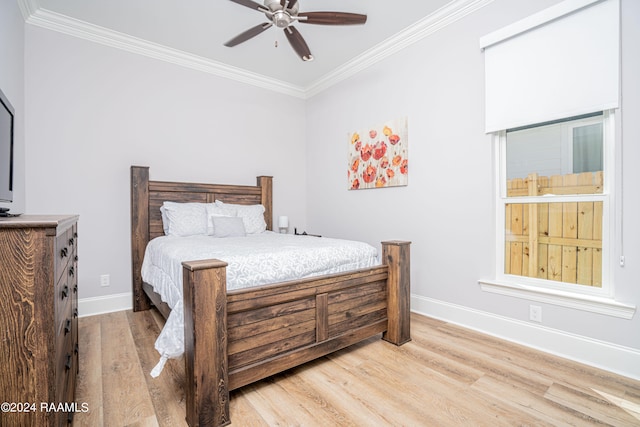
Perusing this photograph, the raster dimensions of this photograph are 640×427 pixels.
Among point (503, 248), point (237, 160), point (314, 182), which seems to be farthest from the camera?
point (314, 182)

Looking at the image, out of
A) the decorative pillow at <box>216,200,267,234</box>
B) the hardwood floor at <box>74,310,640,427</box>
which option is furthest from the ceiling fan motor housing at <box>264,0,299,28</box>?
the hardwood floor at <box>74,310,640,427</box>

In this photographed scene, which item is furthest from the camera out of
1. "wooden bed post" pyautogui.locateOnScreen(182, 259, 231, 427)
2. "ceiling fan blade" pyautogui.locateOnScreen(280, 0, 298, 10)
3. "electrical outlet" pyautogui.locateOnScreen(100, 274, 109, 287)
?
"electrical outlet" pyautogui.locateOnScreen(100, 274, 109, 287)

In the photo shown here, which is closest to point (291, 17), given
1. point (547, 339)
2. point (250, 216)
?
point (250, 216)

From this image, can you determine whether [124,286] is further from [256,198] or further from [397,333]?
[397,333]

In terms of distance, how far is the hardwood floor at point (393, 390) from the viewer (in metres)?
1.57

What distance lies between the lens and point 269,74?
4.26m

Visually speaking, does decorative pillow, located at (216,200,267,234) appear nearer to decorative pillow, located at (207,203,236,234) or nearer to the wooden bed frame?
decorative pillow, located at (207,203,236,234)

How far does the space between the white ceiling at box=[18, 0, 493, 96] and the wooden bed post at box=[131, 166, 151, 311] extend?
1.45m

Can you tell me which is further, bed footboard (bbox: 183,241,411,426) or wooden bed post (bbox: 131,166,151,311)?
wooden bed post (bbox: 131,166,151,311)

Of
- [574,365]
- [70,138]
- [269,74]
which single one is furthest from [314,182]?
[574,365]

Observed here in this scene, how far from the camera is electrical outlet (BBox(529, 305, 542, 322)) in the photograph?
2336 millimetres

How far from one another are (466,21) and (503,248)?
6.81 ft

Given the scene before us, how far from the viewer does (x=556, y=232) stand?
2369 mm

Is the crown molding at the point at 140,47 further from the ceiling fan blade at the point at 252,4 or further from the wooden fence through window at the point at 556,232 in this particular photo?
the wooden fence through window at the point at 556,232
